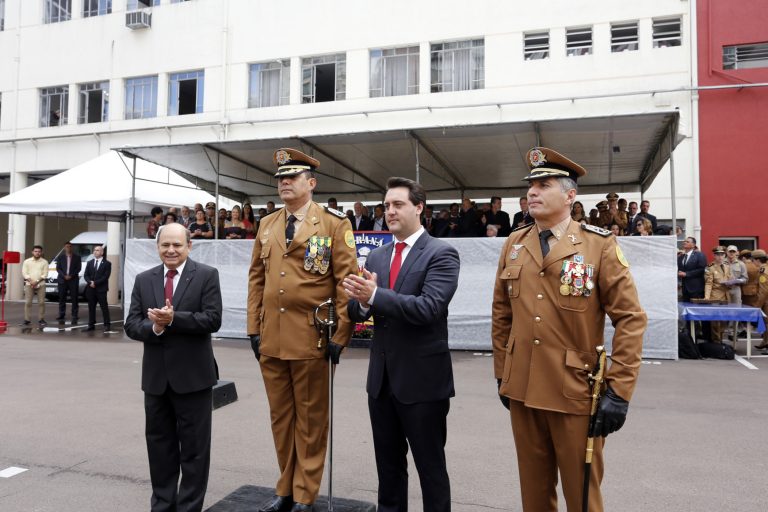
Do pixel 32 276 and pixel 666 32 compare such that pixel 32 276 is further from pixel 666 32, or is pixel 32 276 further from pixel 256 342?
pixel 666 32

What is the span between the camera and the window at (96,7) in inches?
847

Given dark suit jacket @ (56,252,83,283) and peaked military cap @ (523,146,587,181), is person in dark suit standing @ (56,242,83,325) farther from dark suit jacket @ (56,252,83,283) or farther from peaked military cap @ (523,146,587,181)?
peaked military cap @ (523,146,587,181)

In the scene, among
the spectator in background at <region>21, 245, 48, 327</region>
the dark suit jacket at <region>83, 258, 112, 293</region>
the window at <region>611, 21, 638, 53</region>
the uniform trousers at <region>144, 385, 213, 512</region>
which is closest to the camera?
the uniform trousers at <region>144, 385, 213, 512</region>

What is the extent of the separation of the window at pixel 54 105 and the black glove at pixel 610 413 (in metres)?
24.1

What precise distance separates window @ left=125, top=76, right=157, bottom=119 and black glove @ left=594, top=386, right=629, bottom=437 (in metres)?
21.0

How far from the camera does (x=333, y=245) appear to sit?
12.0 ft

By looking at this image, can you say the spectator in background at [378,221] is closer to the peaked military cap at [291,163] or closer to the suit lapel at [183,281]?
the peaked military cap at [291,163]

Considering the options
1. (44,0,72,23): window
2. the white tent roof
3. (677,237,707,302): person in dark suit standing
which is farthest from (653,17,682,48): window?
(44,0,72,23): window

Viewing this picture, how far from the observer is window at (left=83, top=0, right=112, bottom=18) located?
21522 millimetres

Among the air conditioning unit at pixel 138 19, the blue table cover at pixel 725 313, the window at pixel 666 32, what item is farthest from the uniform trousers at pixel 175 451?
the air conditioning unit at pixel 138 19

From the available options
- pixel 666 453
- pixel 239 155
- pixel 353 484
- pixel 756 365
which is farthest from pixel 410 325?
pixel 239 155

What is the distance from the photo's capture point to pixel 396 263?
328 cm

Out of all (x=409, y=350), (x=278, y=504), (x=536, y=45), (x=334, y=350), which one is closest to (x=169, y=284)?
(x=334, y=350)

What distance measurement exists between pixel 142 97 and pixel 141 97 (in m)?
0.04
